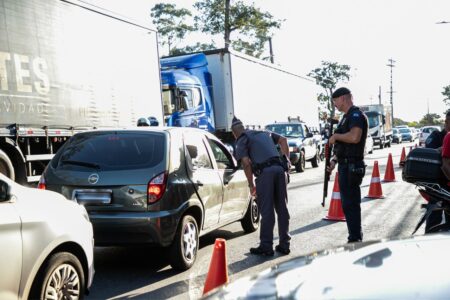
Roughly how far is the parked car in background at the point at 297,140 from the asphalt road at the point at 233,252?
283 inches

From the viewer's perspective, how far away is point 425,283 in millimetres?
1927

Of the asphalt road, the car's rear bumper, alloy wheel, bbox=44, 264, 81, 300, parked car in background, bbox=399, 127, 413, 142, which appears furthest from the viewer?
parked car in background, bbox=399, 127, 413, 142

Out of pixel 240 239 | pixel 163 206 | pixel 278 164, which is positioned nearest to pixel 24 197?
pixel 163 206

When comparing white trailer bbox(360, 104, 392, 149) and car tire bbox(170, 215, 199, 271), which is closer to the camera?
car tire bbox(170, 215, 199, 271)

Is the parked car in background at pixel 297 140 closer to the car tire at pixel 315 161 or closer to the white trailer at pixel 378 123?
the car tire at pixel 315 161

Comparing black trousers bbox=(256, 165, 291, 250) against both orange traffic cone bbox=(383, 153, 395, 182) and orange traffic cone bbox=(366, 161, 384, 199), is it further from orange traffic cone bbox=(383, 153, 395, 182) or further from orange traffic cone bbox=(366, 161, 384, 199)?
orange traffic cone bbox=(383, 153, 395, 182)

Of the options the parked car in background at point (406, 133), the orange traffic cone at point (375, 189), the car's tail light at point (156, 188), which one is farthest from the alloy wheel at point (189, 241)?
the parked car in background at point (406, 133)

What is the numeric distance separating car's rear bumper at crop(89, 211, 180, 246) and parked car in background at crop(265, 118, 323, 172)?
13092mm

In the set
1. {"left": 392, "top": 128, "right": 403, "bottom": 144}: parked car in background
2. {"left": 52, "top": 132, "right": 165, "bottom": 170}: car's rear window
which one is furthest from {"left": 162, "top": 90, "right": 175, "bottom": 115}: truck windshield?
{"left": 392, "top": 128, "right": 403, "bottom": 144}: parked car in background

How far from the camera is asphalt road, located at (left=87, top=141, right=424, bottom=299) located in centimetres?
519

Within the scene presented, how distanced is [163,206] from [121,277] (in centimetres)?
89

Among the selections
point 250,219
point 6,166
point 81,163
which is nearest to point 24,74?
point 6,166

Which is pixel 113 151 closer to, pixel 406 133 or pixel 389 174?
pixel 389 174

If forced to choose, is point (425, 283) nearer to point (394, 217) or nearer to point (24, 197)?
point (24, 197)
